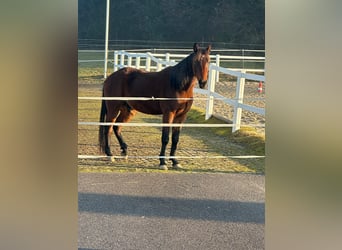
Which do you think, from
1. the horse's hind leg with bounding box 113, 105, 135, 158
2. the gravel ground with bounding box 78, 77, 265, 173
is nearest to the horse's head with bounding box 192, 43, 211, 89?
the gravel ground with bounding box 78, 77, 265, 173

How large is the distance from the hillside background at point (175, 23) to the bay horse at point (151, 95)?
1.08 metres

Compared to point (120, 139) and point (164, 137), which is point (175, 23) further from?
point (120, 139)

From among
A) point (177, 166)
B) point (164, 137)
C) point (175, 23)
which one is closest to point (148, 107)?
point (164, 137)

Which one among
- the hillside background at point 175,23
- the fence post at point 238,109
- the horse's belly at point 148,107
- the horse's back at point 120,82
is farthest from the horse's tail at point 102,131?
the hillside background at point 175,23

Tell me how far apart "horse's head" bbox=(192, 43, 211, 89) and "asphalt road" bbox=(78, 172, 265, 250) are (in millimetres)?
733

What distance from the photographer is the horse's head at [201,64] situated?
2450 mm

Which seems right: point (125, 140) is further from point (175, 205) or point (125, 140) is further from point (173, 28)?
point (173, 28)

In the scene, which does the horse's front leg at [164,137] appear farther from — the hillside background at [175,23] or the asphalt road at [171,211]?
the hillside background at [175,23]

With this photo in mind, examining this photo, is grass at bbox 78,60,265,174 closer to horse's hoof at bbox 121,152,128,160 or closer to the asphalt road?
horse's hoof at bbox 121,152,128,160

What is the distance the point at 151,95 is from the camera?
3.29 m

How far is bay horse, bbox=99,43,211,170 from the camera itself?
307cm

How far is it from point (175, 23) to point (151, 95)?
152cm
